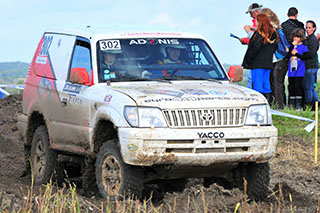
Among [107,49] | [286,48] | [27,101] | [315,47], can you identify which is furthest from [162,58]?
[315,47]

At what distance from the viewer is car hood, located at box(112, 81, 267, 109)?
866cm

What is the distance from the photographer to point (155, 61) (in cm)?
1010

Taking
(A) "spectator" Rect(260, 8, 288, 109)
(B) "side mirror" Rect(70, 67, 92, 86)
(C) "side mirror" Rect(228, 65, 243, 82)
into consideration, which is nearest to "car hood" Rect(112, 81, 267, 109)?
(B) "side mirror" Rect(70, 67, 92, 86)

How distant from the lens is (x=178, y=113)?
8.63 metres

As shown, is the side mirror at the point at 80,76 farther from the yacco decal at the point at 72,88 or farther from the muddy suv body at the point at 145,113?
the yacco decal at the point at 72,88

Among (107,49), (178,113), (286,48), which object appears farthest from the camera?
(286,48)

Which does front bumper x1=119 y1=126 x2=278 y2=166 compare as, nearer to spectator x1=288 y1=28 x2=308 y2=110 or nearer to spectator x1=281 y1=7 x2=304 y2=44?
spectator x1=288 y1=28 x2=308 y2=110

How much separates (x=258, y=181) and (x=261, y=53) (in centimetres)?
720

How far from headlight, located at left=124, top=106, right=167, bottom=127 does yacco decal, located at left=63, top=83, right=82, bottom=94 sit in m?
1.68

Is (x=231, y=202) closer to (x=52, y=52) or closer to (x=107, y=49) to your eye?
(x=107, y=49)

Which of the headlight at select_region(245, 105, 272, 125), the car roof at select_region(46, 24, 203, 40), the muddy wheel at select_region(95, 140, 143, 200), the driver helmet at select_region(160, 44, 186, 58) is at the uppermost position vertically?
the car roof at select_region(46, 24, 203, 40)

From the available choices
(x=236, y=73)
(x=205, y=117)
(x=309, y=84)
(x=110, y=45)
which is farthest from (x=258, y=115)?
(x=309, y=84)

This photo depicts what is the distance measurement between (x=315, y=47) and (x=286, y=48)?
1.56 m

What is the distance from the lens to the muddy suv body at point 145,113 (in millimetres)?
8570
